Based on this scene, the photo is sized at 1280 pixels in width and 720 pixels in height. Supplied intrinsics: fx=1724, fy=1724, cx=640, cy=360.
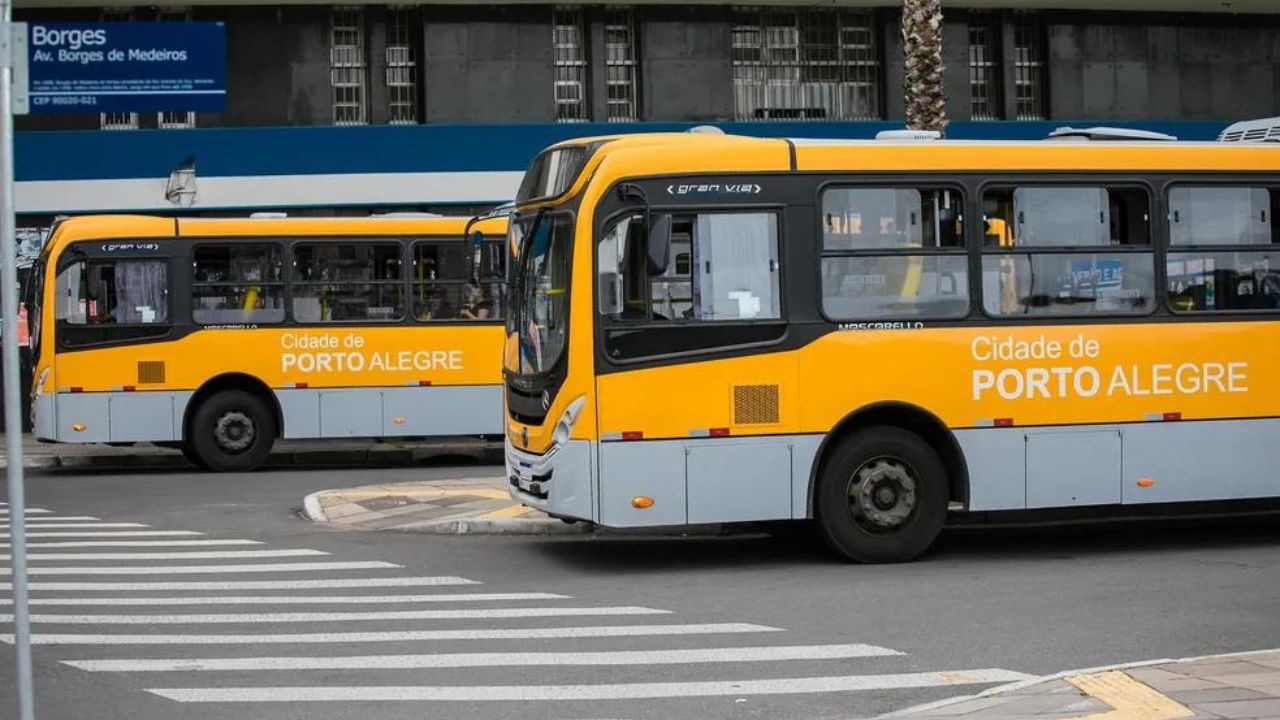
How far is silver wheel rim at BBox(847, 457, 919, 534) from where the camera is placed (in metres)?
12.8

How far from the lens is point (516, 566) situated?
13.1 meters

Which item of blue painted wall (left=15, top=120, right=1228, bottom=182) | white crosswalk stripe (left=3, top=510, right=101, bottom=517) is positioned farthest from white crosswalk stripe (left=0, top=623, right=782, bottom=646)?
blue painted wall (left=15, top=120, right=1228, bottom=182)

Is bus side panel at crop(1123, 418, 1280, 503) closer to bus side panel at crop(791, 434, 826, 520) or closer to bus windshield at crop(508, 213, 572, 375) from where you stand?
bus side panel at crop(791, 434, 826, 520)

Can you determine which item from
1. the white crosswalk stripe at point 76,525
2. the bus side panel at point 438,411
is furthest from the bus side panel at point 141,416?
the white crosswalk stripe at point 76,525

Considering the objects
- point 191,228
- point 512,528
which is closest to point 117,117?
point 191,228

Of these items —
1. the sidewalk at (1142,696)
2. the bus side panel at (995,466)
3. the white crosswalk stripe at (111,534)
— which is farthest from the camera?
the white crosswalk stripe at (111,534)

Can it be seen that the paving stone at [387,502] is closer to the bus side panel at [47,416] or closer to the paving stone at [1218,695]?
the bus side panel at [47,416]

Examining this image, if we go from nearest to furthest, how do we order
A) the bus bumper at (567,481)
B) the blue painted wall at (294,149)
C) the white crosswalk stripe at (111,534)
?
1. the bus bumper at (567,481)
2. the white crosswalk stripe at (111,534)
3. the blue painted wall at (294,149)

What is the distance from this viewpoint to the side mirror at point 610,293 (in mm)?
12414

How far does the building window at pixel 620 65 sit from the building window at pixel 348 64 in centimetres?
416

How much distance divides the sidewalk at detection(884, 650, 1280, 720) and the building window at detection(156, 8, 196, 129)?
23.4m

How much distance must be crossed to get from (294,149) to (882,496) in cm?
1781

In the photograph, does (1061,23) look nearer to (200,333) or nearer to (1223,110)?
(1223,110)

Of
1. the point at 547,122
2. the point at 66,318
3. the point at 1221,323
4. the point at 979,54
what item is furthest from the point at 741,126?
the point at 1221,323
